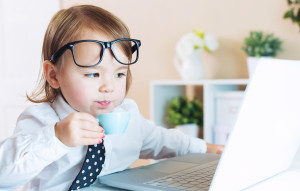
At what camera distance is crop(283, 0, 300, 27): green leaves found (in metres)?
2.35

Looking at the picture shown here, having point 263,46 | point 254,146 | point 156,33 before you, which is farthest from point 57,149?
point 156,33

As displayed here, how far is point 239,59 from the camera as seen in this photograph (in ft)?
8.81

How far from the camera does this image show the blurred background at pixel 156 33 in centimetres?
259

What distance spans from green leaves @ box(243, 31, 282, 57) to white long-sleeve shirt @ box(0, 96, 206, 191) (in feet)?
4.46

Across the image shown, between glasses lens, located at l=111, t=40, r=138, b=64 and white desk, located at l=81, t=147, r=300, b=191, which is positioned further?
glasses lens, located at l=111, t=40, r=138, b=64

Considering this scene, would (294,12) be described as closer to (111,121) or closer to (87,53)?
(87,53)

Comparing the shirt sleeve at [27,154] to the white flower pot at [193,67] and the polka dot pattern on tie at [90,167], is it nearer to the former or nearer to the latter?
the polka dot pattern on tie at [90,167]

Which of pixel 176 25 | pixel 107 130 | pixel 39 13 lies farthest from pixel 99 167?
pixel 39 13

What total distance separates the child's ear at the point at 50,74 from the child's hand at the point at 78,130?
0.29 m

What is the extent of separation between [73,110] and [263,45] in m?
1.76

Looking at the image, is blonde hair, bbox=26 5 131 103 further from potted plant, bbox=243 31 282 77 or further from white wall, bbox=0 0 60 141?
white wall, bbox=0 0 60 141

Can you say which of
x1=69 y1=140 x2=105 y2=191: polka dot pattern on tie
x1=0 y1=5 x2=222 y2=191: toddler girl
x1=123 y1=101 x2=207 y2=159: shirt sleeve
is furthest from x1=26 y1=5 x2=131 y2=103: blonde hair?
x1=123 y1=101 x2=207 y2=159: shirt sleeve

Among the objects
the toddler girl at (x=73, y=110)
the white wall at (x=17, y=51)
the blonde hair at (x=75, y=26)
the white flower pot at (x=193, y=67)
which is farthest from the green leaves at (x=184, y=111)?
the blonde hair at (x=75, y=26)

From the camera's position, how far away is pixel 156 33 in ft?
10.2
